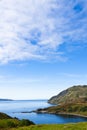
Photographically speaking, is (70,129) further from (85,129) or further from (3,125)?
(3,125)

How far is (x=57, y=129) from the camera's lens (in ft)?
112

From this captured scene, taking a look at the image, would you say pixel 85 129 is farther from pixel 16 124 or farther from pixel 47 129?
pixel 16 124

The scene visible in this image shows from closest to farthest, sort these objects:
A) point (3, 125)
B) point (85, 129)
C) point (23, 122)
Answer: point (85, 129), point (3, 125), point (23, 122)

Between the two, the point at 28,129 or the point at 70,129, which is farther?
the point at 28,129

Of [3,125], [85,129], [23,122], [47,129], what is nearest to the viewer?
[85,129]

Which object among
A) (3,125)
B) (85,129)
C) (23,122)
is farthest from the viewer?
(23,122)

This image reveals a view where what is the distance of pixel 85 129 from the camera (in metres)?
32.5

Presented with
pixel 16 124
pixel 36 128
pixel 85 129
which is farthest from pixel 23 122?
pixel 85 129

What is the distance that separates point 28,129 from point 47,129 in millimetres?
3213

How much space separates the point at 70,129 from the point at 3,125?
1563 cm

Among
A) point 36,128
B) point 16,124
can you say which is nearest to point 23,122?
point 16,124

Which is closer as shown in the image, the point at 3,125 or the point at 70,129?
the point at 70,129

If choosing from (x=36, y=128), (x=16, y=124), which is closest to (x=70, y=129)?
(x=36, y=128)

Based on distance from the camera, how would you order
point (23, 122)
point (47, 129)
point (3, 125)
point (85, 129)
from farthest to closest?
point (23, 122) → point (3, 125) → point (47, 129) → point (85, 129)
